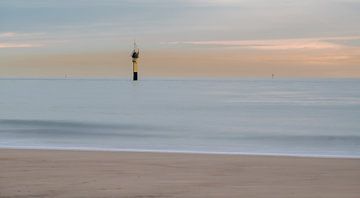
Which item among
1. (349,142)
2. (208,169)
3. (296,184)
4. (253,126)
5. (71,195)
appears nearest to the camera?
(71,195)

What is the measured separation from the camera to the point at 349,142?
21.6 meters

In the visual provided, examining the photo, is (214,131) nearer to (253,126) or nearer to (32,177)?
(253,126)

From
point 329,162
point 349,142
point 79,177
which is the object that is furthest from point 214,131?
point 79,177

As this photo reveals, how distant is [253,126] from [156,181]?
21416 mm

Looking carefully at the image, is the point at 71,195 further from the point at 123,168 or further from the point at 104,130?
the point at 104,130

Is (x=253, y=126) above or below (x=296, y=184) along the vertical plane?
below

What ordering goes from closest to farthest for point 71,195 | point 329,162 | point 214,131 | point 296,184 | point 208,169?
1. point 71,195
2. point 296,184
3. point 208,169
4. point 329,162
5. point 214,131

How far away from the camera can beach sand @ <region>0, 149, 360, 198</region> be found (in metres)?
8.98

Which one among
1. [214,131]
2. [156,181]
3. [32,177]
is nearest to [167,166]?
[156,181]

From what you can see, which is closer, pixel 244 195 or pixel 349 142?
pixel 244 195

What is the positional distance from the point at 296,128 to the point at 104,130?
879 centimetres

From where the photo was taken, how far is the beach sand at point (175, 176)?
8977 mm

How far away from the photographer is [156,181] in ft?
32.4

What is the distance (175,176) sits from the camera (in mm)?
10453
